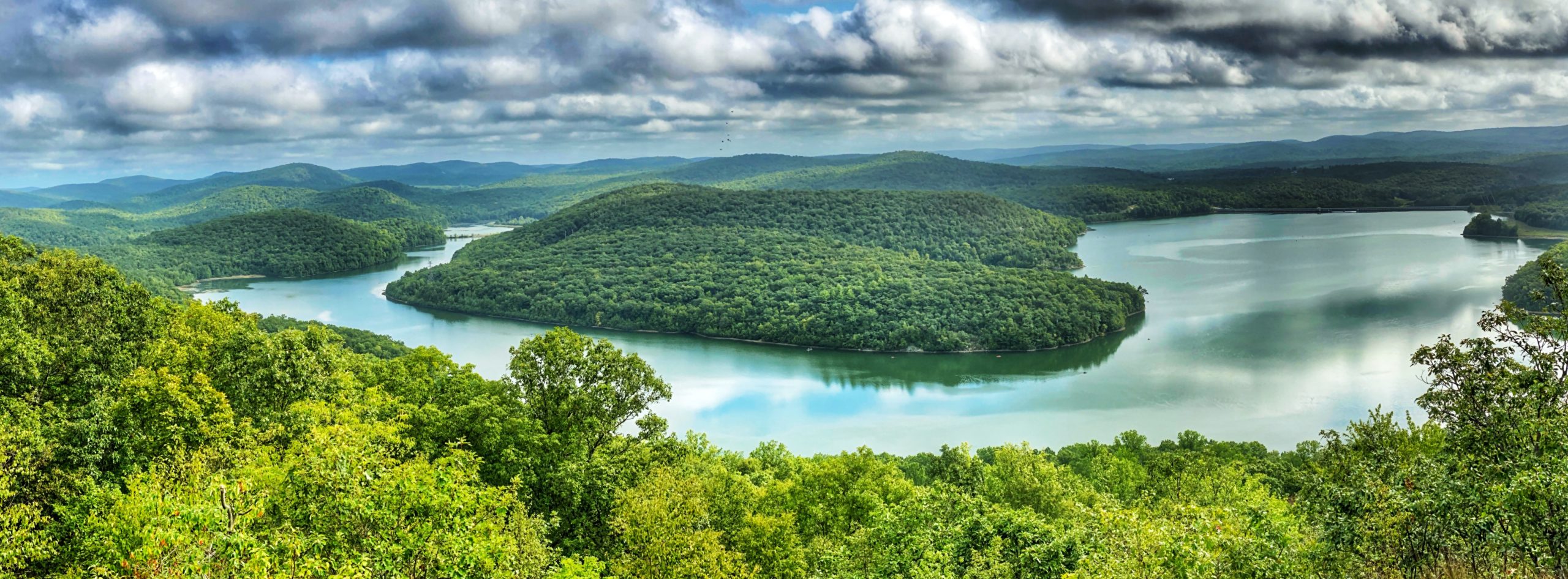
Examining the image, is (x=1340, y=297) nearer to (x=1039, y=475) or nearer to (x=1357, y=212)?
(x=1039, y=475)

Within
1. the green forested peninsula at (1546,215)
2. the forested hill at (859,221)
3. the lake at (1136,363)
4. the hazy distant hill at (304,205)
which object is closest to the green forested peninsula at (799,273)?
the forested hill at (859,221)

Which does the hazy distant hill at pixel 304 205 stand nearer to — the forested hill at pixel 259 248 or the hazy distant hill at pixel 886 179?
the hazy distant hill at pixel 886 179

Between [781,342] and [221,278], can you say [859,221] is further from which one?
[221,278]

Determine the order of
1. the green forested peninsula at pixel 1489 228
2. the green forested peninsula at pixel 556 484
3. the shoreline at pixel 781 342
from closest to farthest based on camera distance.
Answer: the green forested peninsula at pixel 556 484
the shoreline at pixel 781 342
the green forested peninsula at pixel 1489 228

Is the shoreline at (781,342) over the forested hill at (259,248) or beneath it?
beneath

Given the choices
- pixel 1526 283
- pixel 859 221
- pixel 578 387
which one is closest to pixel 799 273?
pixel 859 221

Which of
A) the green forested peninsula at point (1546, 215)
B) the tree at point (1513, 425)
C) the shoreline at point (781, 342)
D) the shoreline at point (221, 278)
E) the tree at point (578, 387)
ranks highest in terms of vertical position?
the tree at point (1513, 425)
